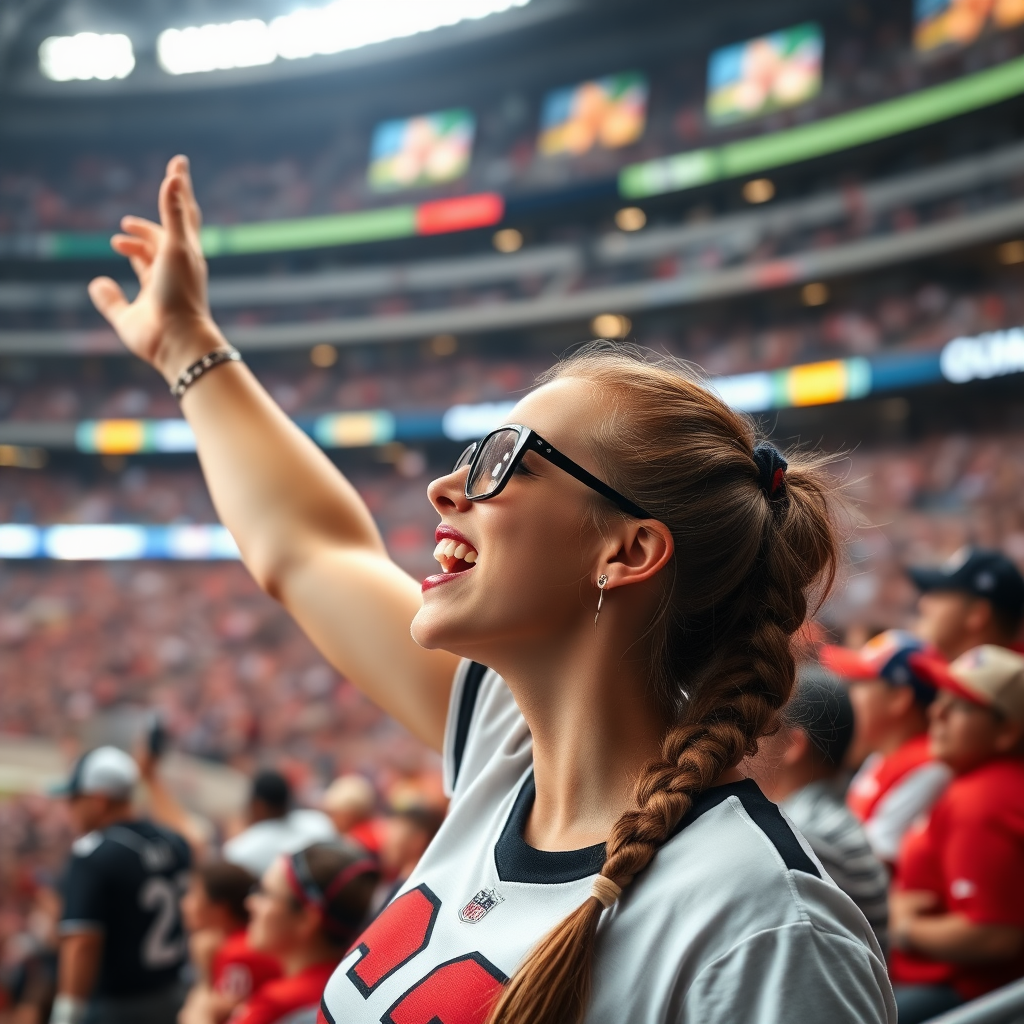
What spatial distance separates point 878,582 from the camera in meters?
14.7

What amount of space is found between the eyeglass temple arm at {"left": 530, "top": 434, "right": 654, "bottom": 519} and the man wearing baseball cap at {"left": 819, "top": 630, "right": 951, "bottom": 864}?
7.14ft

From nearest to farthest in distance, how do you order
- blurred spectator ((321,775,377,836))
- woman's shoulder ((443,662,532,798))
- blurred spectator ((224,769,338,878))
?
woman's shoulder ((443,662,532,798)) → blurred spectator ((224,769,338,878)) → blurred spectator ((321,775,377,836))

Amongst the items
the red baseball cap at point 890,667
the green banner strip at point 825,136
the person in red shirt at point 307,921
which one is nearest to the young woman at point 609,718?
the person in red shirt at point 307,921

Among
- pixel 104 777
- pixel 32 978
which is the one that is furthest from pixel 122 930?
pixel 32 978

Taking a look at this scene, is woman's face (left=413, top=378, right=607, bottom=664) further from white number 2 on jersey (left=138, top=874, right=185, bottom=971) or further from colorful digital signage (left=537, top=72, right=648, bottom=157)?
colorful digital signage (left=537, top=72, right=648, bottom=157)

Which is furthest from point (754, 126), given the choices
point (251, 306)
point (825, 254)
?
point (251, 306)

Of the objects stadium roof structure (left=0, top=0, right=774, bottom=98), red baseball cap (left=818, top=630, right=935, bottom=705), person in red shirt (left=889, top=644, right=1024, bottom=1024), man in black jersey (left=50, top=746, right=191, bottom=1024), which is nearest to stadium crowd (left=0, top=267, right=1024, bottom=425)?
stadium roof structure (left=0, top=0, right=774, bottom=98)

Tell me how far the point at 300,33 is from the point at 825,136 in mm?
15458

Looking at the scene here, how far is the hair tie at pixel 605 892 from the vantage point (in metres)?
0.95

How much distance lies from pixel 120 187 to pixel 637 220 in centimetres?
1476

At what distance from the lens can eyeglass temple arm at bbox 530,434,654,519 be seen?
1.16 metres

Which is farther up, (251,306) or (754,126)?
(754,126)

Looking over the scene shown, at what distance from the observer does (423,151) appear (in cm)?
2625

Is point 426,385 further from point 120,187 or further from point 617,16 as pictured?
point 120,187
